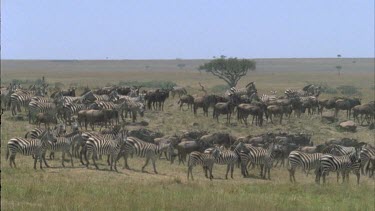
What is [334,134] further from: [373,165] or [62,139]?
[62,139]

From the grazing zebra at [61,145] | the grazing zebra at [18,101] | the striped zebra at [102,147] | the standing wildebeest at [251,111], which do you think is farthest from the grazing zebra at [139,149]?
the standing wildebeest at [251,111]

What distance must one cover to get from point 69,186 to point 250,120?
2608 cm

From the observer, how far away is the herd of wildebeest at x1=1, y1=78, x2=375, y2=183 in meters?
23.3

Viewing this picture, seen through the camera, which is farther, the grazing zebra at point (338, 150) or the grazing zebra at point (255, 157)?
the grazing zebra at point (338, 150)

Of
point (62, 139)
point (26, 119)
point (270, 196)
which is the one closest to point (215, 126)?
point (26, 119)

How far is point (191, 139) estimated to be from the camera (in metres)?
28.2

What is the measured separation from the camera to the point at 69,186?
656 inches

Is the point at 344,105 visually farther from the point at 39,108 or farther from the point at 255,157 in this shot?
the point at 39,108

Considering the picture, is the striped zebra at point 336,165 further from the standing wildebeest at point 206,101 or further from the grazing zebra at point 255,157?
the standing wildebeest at point 206,101

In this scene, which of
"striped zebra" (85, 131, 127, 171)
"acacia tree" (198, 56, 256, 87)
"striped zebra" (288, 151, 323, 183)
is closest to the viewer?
"striped zebra" (85, 131, 127, 171)

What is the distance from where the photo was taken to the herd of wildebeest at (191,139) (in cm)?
2331

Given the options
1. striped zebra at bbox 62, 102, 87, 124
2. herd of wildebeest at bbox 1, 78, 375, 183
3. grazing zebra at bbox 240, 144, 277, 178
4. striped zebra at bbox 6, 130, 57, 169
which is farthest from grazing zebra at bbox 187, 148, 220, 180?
striped zebra at bbox 62, 102, 87, 124

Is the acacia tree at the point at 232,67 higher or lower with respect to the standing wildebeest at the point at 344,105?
higher

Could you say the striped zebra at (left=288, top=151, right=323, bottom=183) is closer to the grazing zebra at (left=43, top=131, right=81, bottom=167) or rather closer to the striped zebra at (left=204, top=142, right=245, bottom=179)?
the striped zebra at (left=204, top=142, right=245, bottom=179)
